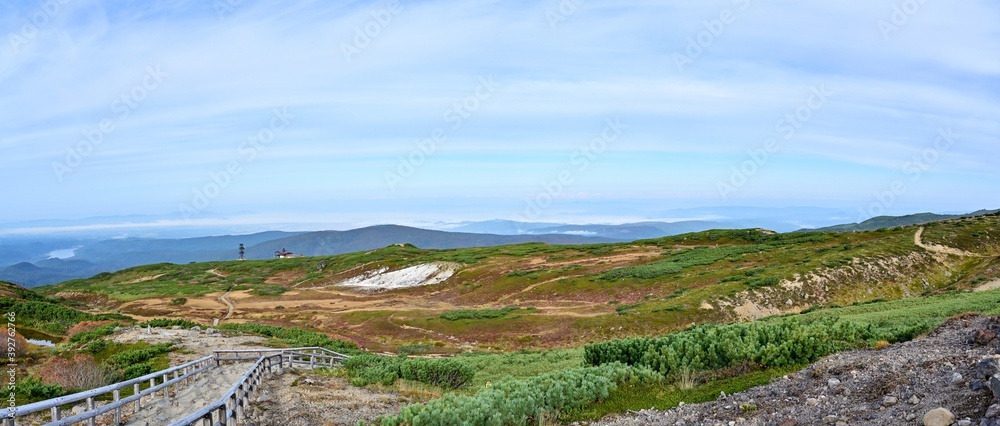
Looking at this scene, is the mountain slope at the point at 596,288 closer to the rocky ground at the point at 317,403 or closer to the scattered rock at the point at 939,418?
the rocky ground at the point at 317,403

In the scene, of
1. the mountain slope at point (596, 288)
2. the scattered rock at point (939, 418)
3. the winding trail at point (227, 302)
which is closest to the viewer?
the scattered rock at point (939, 418)

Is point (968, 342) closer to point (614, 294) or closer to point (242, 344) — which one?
point (242, 344)

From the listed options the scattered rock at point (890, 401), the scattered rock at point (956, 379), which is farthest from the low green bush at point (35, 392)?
the scattered rock at point (956, 379)

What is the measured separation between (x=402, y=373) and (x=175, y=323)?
25368 mm

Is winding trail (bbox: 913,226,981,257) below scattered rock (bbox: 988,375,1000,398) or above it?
below

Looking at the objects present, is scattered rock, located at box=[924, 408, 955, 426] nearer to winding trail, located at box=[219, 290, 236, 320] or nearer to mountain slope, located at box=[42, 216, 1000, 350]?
mountain slope, located at box=[42, 216, 1000, 350]

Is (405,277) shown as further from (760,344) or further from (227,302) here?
(760,344)

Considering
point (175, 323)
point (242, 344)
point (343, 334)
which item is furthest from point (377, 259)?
point (242, 344)

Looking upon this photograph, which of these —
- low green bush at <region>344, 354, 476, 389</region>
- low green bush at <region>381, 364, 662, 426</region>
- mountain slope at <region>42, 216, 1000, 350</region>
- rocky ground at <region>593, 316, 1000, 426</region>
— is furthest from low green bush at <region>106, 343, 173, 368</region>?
rocky ground at <region>593, 316, 1000, 426</region>

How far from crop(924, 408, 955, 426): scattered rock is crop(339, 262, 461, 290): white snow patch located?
223 feet

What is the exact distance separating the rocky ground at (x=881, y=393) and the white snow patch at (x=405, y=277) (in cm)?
6481

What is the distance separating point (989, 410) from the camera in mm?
5836

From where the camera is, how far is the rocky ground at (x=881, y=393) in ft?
21.6

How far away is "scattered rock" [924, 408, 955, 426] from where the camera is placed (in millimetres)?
6134
